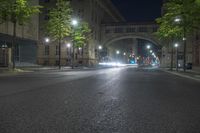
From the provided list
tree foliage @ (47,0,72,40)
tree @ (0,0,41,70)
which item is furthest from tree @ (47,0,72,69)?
tree @ (0,0,41,70)

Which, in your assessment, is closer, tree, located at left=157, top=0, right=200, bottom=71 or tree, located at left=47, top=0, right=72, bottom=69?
tree, located at left=157, top=0, right=200, bottom=71

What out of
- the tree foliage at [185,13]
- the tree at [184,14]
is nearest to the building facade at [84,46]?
the tree at [184,14]

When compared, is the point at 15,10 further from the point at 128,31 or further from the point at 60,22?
the point at 128,31

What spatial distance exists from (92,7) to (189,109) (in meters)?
70.0

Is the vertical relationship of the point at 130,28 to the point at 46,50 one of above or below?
above


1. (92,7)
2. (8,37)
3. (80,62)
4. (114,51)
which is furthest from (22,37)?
(114,51)

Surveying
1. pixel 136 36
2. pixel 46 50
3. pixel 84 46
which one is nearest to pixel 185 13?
pixel 84 46

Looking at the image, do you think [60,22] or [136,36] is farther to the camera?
[136,36]

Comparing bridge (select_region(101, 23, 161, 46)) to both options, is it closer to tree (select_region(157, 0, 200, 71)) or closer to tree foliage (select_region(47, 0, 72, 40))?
tree foliage (select_region(47, 0, 72, 40))

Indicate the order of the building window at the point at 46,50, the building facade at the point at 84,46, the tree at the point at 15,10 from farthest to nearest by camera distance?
the building window at the point at 46,50 < the building facade at the point at 84,46 < the tree at the point at 15,10

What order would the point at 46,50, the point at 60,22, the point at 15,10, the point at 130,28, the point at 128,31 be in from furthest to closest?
the point at 128,31, the point at 130,28, the point at 46,50, the point at 60,22, the point at 15,10

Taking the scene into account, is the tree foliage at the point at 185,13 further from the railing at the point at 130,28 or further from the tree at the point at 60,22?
the railing at the point at 130,28

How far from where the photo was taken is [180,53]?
81875 millimetres

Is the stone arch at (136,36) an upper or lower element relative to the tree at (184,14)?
upper
